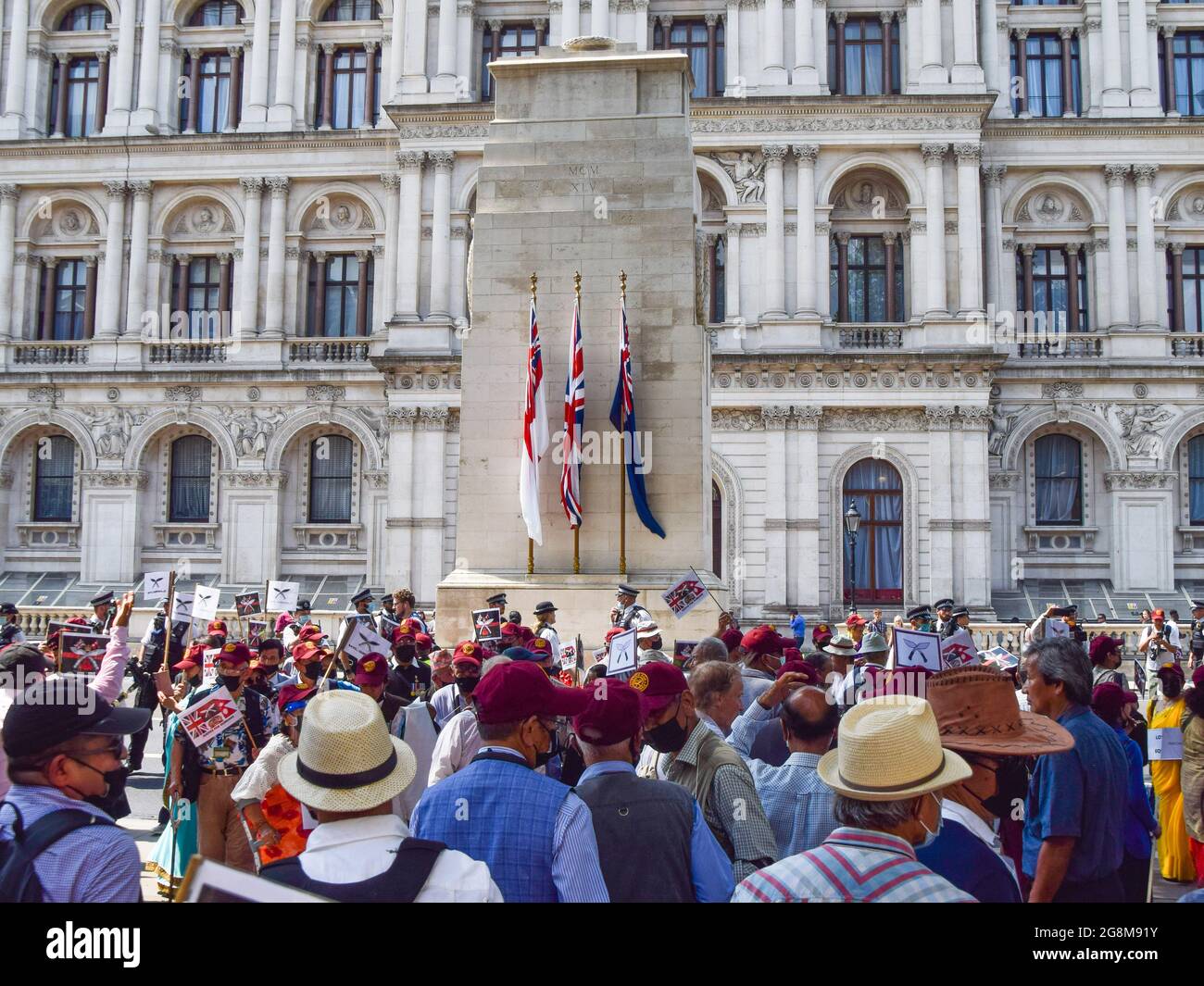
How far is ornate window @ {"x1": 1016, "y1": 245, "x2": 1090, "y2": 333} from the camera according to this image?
36.0 metres

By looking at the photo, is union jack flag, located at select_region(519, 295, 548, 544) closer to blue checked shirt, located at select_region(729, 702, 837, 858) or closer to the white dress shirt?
blue checked shirt, located at select_region(729, 702, 837, 858)

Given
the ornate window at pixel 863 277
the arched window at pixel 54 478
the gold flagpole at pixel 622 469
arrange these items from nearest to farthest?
the gold flagpole at pixel 622 469 < the ornate window at pixel 863 277 < the arched window at pixel 54 478

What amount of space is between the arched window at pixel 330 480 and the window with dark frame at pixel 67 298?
8742 mm

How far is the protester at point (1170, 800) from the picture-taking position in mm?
10117

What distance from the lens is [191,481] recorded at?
3812 centimetres

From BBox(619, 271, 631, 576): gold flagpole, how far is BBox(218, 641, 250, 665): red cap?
6664 millimetres

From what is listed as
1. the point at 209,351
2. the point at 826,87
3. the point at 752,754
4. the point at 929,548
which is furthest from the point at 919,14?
the point at 752,754

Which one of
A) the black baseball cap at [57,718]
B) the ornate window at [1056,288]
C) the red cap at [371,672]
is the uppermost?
the ornate window at [1056,288]

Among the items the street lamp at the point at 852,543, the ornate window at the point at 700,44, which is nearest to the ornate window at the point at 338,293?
the ornate window at the point at 700,44

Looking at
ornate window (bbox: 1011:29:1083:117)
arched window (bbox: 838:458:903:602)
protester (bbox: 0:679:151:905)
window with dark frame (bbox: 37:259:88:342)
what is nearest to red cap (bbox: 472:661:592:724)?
protester (bbox: 0:679:151:905)

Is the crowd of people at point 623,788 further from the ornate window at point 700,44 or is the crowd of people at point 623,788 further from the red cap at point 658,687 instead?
the ornate window at point 700,44

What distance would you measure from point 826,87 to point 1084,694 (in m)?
31.6

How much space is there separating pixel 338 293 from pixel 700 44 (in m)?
13.1

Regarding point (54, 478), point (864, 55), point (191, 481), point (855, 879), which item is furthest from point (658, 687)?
point (54, 478)
